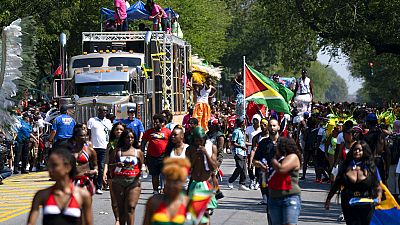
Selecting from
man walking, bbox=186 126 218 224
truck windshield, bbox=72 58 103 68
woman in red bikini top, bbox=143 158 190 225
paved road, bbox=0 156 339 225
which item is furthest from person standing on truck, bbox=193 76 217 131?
woman in red bikini top, bbox=143 158 190 225

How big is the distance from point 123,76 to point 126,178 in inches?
596

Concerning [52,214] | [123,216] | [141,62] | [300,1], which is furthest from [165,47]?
[52,214]

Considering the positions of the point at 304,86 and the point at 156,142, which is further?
the point at 304,86

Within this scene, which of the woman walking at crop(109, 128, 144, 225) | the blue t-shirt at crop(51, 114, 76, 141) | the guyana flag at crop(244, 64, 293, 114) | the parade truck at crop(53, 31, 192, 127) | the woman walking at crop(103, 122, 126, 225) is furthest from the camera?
the parade truck at crop(53, 31, 192, 127)

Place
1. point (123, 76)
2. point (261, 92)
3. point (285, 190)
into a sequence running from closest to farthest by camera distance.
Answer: point (285, 190)
point (261, 92)
point (123, 76)

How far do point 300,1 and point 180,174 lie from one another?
22.3m

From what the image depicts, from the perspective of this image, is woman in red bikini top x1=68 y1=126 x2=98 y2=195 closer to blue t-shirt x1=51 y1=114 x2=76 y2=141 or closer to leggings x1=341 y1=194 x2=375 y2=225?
leggings x1=341 y1=194 x2=375 y2=225

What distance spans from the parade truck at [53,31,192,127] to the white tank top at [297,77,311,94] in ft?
12.0

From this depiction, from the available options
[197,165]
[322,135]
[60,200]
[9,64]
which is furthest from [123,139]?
[322,135]

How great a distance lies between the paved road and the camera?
16175mm

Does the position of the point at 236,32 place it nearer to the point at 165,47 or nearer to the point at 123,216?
the point at 165,47

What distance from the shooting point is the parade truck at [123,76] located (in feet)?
91.7

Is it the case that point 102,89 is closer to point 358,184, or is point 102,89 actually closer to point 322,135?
point 322,135

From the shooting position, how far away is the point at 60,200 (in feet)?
28.1
